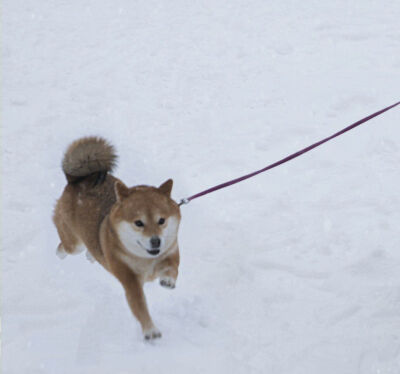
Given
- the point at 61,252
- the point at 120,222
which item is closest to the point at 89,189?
the point at 120,222

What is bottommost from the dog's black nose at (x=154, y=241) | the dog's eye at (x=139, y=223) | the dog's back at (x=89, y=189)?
the dog's back at (x=89, y=189)

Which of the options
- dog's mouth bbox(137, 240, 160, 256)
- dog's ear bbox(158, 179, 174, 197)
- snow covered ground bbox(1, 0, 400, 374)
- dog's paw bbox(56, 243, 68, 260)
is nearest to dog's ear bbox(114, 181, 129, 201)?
dog's ear bbox(158, 179, 174, 197)

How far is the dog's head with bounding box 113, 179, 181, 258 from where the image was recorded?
3.54 m

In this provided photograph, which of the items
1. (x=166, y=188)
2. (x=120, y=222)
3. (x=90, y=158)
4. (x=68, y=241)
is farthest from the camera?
(x=68, y=241)

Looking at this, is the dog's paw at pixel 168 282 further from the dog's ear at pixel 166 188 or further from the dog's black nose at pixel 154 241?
the dog's ear at pixel 166 188

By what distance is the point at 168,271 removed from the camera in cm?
386

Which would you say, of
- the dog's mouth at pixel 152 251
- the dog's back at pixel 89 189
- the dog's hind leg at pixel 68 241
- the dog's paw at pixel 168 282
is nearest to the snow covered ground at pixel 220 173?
the dog's hind leg at pixel 68 241

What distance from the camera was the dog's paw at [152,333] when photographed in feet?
12.5

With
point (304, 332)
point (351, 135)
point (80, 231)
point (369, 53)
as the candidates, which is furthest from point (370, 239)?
point (369, 53)

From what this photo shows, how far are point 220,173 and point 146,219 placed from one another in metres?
2.59

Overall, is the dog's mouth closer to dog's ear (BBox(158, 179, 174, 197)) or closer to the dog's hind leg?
dog's ear (BBox(158, 179, 174, 197))

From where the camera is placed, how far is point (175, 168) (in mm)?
6129

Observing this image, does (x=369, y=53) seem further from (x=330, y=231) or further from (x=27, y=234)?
(x=27, y=234)

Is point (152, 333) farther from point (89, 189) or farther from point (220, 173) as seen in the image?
point (220, 173)
